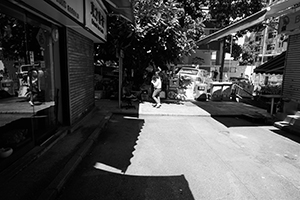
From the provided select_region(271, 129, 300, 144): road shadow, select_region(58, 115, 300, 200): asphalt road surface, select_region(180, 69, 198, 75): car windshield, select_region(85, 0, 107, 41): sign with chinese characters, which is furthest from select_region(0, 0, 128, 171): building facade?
select_region(180, 69, 198, 75): car windshield

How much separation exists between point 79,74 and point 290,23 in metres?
7.86

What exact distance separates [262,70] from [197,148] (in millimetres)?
9114

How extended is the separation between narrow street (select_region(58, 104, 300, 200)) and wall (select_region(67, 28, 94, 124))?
45.7 inches

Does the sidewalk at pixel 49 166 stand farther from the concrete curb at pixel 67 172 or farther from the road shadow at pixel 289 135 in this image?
the road shadow at pixel 289 135

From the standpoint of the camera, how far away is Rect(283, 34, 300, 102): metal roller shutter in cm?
755

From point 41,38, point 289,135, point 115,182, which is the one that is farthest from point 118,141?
point 289,135

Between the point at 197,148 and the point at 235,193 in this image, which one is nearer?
the point at 235,193

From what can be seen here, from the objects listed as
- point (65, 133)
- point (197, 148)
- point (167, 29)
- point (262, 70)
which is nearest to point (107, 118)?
point (65, 133)

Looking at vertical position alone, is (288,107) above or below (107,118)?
above

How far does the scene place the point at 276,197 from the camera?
10.4 ft

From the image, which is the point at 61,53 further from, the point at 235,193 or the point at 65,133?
the point at 235,193

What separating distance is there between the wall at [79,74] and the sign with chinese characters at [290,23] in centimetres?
752

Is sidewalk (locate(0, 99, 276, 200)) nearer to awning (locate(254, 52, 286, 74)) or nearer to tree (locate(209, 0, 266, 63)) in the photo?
awning (locate(254, 52, 286, 74))

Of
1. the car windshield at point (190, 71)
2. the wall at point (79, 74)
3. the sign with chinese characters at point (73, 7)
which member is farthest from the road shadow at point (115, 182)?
the car windshield at point (190, 71)
